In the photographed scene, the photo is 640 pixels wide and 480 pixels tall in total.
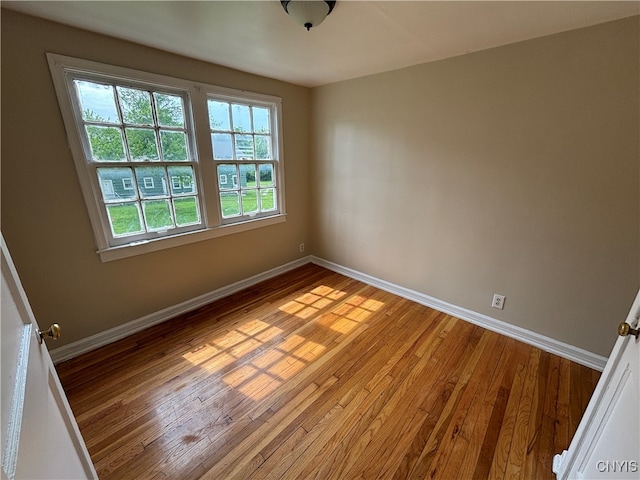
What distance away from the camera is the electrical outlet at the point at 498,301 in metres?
2.23

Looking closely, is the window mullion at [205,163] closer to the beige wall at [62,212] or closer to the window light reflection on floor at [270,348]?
the beige wall at [62,212]

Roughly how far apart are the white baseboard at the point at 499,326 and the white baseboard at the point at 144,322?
4.31ft


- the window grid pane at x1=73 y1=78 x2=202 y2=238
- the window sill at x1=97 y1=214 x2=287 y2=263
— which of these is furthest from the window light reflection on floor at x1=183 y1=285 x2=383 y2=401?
the window grid pane at x1=73 y1=78 x2=202 y2=238

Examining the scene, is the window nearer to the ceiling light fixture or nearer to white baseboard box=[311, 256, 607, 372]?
the ceiling light fixture

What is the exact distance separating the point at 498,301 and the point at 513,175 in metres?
1.03

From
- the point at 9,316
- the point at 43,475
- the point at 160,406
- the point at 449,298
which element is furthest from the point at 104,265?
the point at 449,298

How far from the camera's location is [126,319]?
2.20 m

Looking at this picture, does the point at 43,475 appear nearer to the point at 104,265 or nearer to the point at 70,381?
the point at 70,381

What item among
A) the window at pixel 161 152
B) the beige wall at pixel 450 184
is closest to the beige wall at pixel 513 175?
the beige wall at pixel 450 184

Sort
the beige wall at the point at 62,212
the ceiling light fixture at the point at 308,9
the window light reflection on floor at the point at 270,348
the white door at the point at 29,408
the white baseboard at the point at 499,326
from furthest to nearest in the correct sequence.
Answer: the white baseboard at the point at 499,326 < the window light reflection on floor at the point at 270,348 < the beige wall at the point at 62,212 < the ceiling light fixture at the point at 308,9 < the white door at the point at 29,408

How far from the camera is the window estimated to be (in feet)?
5.98

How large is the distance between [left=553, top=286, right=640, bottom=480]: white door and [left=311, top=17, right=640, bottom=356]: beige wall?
1124 millimetres

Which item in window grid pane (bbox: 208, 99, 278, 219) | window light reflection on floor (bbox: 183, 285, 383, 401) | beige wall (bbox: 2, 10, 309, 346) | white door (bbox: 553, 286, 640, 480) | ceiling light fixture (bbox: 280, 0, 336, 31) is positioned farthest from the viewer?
window grid pane (bbox: 208, 99, 278, 219)

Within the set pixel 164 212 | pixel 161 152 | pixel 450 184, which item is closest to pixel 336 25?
pixel 450 184
